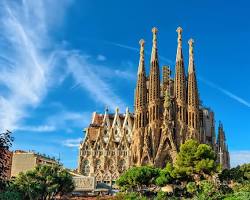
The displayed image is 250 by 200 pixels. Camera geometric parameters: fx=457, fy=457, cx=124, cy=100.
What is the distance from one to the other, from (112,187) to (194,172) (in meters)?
16.5

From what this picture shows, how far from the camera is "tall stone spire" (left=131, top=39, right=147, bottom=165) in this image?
6295 centimetres

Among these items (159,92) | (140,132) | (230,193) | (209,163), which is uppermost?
(159,92)

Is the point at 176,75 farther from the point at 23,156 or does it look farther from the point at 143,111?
the point at 23,156

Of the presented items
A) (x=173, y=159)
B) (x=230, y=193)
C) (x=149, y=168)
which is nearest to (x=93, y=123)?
(x=173, y=159)

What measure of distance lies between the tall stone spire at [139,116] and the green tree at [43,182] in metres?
20.3

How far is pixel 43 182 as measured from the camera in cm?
4078

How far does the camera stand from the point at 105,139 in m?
70.8

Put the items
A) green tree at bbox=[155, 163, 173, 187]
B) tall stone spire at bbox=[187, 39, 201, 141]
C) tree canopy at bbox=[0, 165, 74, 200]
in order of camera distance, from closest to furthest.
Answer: tree canopy at bbox=[0, 165, 74, 200]
green tree at bbox=[155, 163, 173, 187]
tall stone spire at bbox=[187, 39, 201, 141]

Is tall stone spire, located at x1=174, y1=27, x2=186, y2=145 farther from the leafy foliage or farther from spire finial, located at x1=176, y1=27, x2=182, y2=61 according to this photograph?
the leafy foliage

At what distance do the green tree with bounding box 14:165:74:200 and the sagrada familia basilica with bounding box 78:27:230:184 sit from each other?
20334 mm

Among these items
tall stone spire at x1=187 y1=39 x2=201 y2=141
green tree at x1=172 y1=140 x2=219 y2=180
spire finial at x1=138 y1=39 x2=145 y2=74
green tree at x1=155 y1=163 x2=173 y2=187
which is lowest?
green tree at x1=155 y1=163 x2=173 y2=187

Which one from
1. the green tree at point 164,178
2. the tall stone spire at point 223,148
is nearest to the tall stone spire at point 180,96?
the tall stone spire at point 223,148

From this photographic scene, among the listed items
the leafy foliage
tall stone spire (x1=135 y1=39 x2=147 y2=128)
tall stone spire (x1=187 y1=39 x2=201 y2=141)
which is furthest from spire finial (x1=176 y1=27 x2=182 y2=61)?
the leafy foliage

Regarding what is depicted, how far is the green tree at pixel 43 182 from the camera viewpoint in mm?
38353
